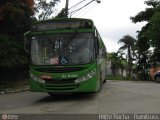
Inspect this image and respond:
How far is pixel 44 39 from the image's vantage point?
56.9ft

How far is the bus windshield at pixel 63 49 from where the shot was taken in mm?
16766

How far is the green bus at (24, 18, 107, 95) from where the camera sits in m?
16.6

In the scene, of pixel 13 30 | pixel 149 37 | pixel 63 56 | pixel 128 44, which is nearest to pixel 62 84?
pixel 63 56

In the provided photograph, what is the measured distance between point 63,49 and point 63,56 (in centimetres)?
30

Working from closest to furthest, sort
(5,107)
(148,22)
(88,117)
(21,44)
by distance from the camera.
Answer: (88,117) → (5,107) → (21,44) → (148,22)

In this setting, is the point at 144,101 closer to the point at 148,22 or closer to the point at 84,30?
the point at 84,30

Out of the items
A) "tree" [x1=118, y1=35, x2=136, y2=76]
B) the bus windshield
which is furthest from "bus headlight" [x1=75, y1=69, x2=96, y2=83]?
"tree" [x1=118, y1=35, x2=136, y2=76]

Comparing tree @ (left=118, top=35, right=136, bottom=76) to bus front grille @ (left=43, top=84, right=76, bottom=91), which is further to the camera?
tree @ (left=118, top=35, right=136, bottom=76)

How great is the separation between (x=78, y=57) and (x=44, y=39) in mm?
1714

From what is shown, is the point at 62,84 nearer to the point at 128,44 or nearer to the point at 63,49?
the point at 63,49

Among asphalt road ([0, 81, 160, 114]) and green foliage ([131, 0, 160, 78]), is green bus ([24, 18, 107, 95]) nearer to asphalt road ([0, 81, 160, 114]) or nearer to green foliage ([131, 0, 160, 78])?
asphalt road ([0, 81, 160, 114])

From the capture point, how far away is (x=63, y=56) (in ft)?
55.2

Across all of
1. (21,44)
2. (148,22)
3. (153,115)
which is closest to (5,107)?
(153,115)

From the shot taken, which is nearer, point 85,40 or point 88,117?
point 88,117
